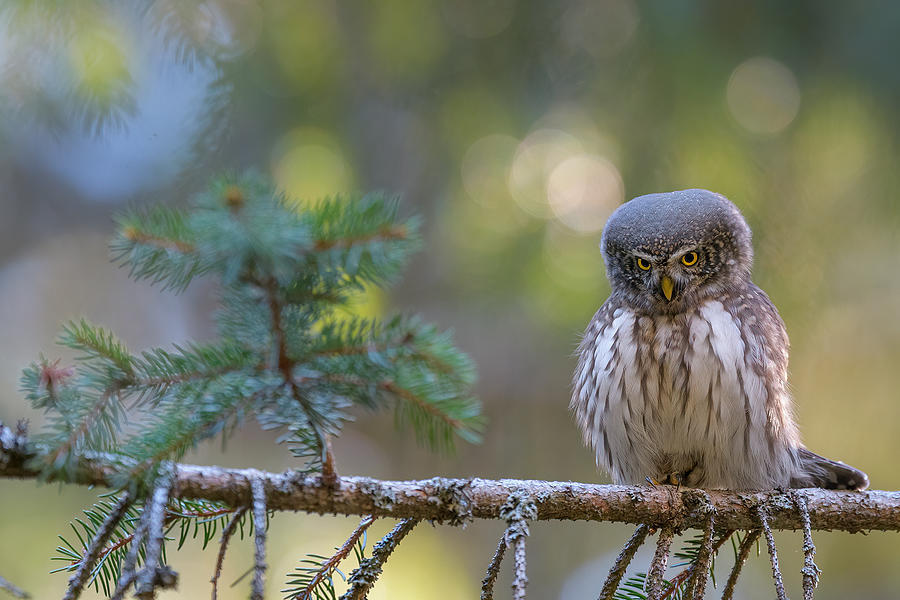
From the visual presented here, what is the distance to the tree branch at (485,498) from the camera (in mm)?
1524

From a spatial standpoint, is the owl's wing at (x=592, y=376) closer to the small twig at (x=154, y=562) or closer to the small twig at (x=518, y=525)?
the small twig at (x=518, y=525)

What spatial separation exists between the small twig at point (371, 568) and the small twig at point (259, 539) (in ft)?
0.98

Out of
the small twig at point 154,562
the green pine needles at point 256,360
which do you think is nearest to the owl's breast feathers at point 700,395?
the green pine needles at point 256,360

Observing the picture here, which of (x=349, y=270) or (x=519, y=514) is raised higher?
(x=349, y=270)

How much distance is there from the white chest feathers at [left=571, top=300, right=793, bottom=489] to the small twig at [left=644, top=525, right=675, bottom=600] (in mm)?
717

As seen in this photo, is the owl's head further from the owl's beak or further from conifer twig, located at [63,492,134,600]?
conifer twig, located at [63,492,134,600]

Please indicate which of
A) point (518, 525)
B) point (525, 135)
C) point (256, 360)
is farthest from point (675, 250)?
point (256, 360)

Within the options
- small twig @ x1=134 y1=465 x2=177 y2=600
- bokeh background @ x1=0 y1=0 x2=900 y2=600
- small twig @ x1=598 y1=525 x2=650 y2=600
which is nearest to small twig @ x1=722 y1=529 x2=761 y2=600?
small twig @ x1=598 y1=525 x2=650 y2=600

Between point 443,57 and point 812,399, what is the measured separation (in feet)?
8.34

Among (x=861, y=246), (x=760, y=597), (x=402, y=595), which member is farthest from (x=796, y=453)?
(x=760, y=597)

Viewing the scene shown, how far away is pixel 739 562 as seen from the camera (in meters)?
2.10

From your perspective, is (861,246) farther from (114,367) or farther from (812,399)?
(114,367)

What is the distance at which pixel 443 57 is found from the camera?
3746 millimetres

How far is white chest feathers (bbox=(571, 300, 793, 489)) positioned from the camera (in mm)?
2738
